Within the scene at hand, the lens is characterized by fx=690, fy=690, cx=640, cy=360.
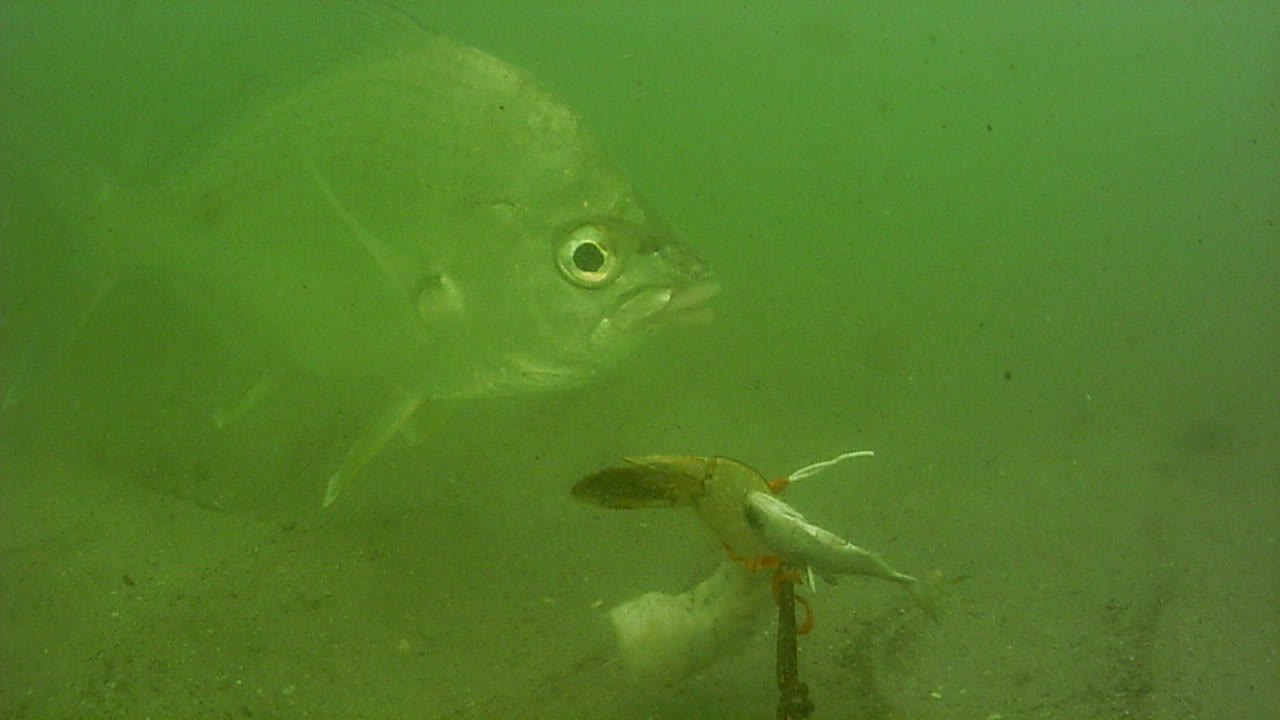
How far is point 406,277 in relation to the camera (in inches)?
66.0

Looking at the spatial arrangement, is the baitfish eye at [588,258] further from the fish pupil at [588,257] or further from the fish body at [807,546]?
the fish body at [807,546]

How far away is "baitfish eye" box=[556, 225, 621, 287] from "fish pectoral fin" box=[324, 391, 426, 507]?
1.60 ft

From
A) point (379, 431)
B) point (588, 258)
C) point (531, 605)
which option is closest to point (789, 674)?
point (531, 605)

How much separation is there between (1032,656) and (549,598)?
48.1 inches

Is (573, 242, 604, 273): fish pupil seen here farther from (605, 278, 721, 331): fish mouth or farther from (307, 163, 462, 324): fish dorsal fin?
(307, 163, 462, 324): fish dorsal fin

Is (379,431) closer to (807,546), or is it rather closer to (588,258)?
(588,258)

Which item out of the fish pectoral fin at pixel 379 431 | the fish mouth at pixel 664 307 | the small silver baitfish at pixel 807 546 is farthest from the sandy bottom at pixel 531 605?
the fish mouth at pixel 664 307

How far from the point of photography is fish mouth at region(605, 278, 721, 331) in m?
1.57

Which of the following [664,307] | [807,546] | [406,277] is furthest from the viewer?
[406,277]

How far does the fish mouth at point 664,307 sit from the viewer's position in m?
1.57

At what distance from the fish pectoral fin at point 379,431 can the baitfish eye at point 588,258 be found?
1.60 feet

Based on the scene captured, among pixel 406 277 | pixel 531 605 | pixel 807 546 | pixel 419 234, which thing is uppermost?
pixel 419 234

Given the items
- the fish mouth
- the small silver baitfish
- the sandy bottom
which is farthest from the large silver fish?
the small silver baitfish

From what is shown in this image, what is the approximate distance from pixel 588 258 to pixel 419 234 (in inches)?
16.4
